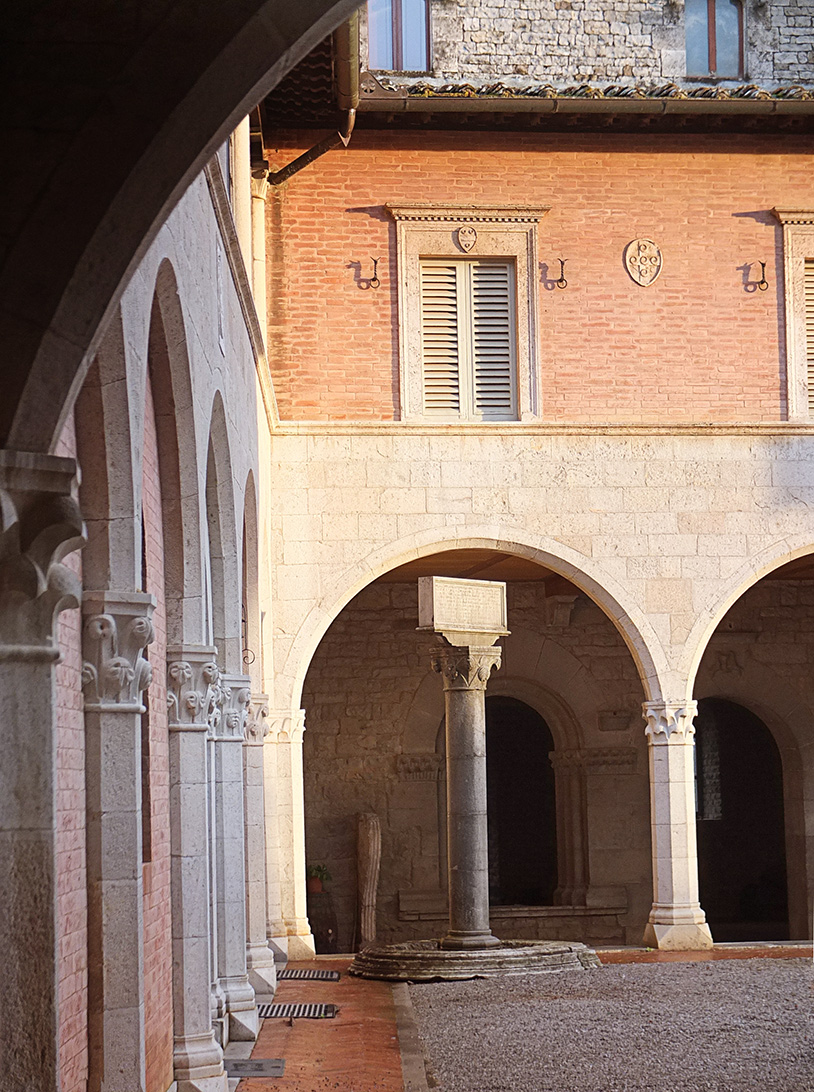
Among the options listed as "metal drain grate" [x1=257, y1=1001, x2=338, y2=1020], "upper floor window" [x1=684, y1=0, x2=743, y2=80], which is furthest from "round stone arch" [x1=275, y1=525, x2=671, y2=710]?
"upper floor window" [x1=684, y1=0, x2=743, y2=80]

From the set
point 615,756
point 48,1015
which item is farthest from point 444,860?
point 48,1015

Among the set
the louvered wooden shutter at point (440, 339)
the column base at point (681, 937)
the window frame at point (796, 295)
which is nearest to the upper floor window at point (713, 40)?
the window frame at point (796, 295)

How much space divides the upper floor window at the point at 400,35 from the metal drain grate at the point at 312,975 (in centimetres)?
878

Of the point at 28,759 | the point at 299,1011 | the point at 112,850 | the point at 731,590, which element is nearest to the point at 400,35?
the point at 731,590

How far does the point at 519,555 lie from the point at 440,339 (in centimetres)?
216

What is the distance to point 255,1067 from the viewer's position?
8.39 metres

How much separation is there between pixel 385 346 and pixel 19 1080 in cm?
1131

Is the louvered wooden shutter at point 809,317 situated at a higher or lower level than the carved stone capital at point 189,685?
higher

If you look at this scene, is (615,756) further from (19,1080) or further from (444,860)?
(19,1080)

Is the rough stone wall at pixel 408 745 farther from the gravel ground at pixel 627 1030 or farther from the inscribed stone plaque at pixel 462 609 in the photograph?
the gravel ground at pixel 627 1030

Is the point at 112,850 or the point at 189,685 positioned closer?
the point at 112,850

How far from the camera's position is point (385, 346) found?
14469 mm

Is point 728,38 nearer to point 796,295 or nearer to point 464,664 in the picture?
point 796,295

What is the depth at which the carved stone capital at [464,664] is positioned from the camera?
12625 mm
